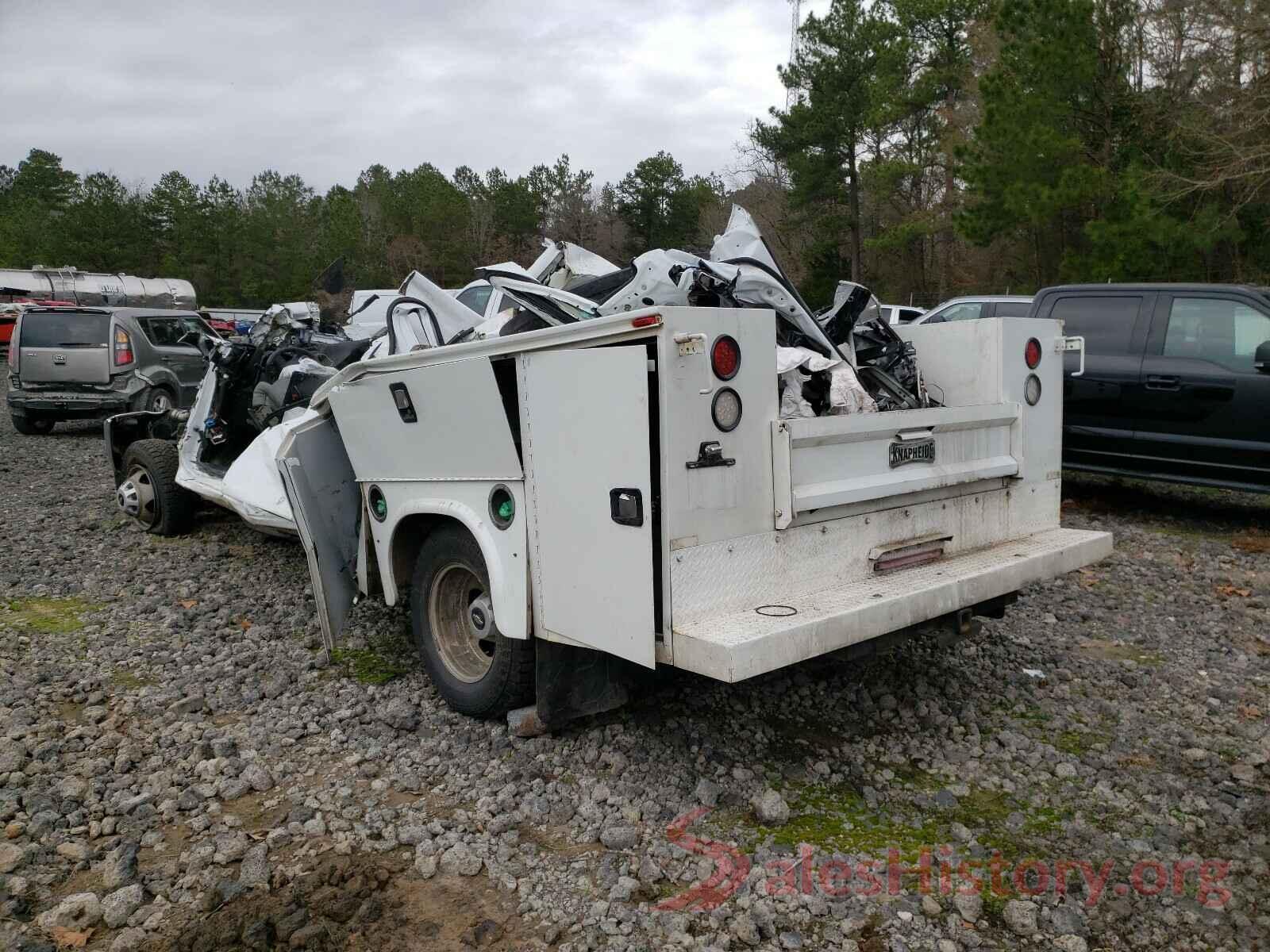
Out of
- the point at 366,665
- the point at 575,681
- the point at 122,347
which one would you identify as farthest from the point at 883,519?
the point at 122,347

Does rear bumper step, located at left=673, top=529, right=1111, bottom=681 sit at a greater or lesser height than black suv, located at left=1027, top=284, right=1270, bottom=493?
lesser

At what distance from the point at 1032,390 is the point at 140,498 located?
6558 millimetres

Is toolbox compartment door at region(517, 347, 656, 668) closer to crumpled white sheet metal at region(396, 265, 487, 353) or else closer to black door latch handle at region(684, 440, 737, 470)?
black door latch handle at region(684, 440, 737, 470)

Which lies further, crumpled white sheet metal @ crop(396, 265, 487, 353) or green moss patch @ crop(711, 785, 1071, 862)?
crumpled white sheet metal @ crop(396, 265, 487, 353)

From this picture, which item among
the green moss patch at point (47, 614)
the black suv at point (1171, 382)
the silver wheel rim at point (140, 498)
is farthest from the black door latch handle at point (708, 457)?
the silver wheel rim at point (140, 498)

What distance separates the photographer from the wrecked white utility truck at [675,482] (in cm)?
283

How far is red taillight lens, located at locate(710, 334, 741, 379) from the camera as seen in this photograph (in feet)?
9.53

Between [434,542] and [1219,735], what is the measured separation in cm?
332

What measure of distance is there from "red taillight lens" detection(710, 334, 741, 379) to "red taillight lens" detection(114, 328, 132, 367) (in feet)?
40.8

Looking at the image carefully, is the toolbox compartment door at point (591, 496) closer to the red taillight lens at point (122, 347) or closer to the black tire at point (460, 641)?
the black tire at point (460, 641)

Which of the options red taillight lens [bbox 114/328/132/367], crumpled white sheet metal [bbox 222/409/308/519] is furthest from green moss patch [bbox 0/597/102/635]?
red taillight lens [bbox 114/328/132/367]

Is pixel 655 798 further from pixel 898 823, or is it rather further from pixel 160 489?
pixel 160 489

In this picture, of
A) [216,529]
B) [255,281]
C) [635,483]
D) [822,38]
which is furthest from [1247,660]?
[255,281]

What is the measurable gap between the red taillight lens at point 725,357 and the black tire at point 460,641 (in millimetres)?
1290
